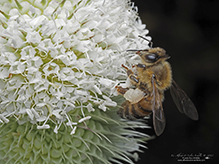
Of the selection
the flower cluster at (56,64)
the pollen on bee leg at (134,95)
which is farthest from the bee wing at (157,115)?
the flower cluster at (56,64)

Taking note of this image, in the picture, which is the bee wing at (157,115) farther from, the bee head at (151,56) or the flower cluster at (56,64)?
the flower cluster at (56,64)

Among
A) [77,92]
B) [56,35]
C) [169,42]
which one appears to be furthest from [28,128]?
[169,42]

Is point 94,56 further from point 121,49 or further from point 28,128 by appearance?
point 28,128

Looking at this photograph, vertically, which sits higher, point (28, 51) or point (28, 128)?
point (28, 51)

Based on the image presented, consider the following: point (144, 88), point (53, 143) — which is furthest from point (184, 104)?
point (53, 143)

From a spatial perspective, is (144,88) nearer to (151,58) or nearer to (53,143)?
(151,58)
